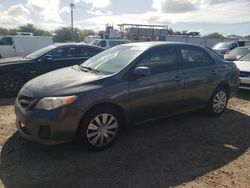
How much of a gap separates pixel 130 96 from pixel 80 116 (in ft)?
2.89

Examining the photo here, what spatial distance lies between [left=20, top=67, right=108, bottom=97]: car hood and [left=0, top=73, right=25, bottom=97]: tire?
10.6ft

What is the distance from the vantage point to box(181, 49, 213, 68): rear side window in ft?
15.7

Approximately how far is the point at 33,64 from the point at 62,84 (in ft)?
12.8

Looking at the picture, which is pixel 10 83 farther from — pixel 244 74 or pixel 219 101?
pixel 244 74

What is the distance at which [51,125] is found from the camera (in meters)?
3.32

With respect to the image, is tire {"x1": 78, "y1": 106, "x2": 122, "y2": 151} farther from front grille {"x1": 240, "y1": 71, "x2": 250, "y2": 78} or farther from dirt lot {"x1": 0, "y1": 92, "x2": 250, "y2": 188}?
front grille {"x1": 240, "y1": 71, "x2": 250, "y2": 78}

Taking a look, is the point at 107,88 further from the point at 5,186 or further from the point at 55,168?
the point at 5,186

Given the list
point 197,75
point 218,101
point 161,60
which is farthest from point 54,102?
point 218,101

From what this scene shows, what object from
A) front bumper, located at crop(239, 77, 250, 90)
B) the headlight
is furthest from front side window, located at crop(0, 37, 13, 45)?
the headlight

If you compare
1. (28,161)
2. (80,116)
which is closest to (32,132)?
(28,161)

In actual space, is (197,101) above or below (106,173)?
above

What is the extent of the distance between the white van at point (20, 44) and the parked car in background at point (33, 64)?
8.29m

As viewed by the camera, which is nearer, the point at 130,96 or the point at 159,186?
the point at 159,186

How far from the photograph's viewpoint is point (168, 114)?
458cm
